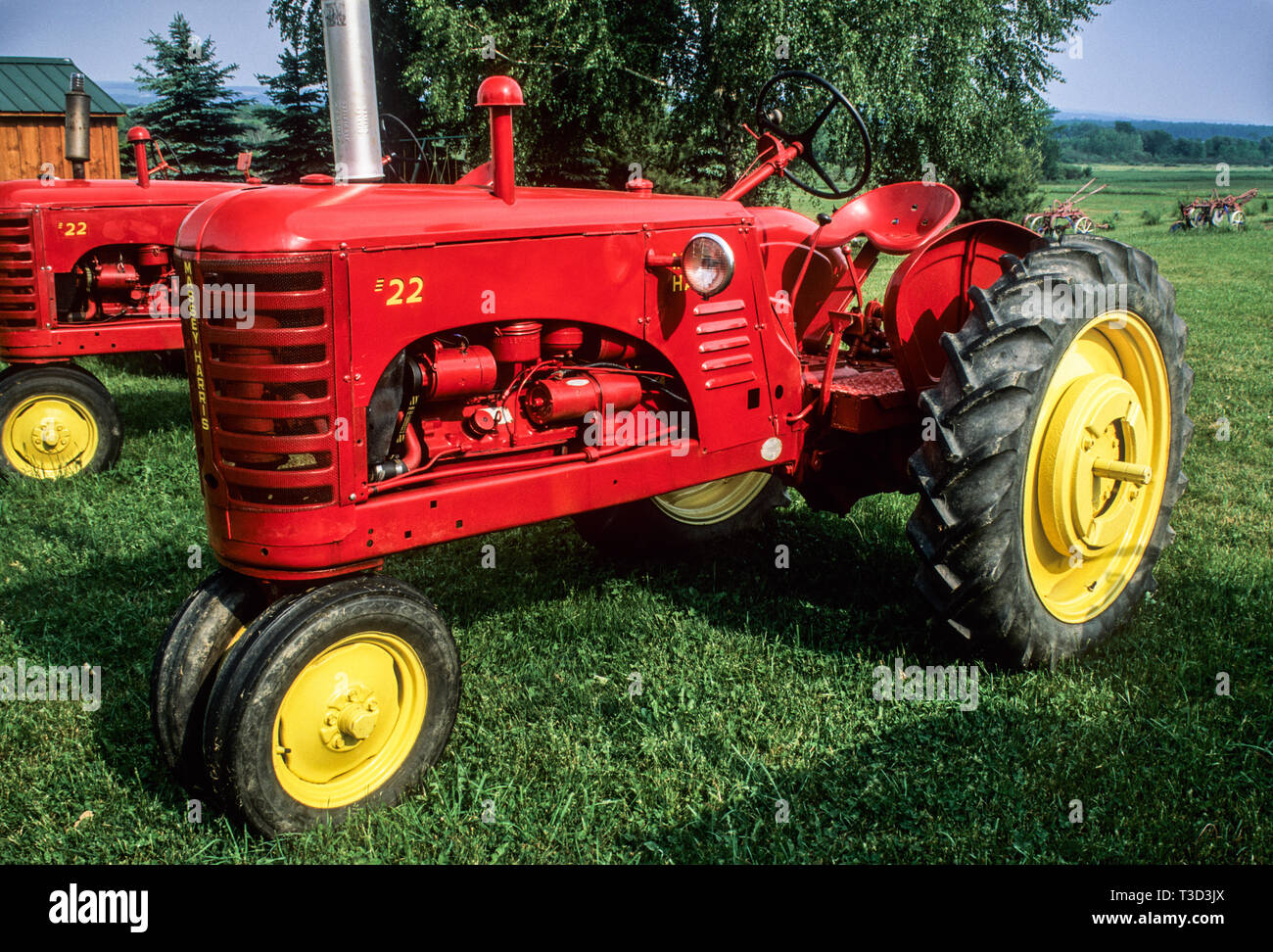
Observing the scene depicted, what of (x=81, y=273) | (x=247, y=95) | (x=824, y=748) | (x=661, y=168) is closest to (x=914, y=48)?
(x=661, y=168)

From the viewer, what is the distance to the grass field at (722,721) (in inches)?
105

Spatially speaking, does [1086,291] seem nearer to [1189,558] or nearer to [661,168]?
[1189,558]

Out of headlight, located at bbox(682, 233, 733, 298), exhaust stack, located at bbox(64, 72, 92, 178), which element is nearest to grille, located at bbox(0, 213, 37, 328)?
exhaust stack, located at bbox(64, 72, 92, 178)

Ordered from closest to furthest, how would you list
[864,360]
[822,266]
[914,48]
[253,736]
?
1. [253,736]
2. [822,266]
3. [864,360]
4. [914,48]

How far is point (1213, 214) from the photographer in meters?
24.9

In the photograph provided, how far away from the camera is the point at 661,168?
810 inches

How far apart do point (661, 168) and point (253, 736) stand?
19.4 m

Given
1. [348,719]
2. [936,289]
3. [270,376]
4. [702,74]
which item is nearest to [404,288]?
[270,376]

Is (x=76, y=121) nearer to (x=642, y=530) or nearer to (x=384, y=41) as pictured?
(x=642, y=530)

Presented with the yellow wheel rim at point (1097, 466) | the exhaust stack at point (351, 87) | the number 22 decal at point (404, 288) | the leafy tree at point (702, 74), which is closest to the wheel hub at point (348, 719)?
the number 22 decal at point (404, 288)

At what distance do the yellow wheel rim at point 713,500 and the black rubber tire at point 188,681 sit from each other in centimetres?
197

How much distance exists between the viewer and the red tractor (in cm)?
255

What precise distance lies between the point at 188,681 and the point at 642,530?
80.2 inches

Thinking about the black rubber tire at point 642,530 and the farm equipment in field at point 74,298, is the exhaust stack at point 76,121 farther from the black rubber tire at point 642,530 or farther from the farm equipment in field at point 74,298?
the black rubber tire at point 642,530
